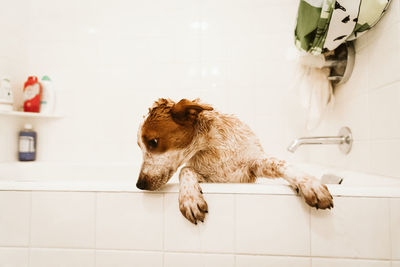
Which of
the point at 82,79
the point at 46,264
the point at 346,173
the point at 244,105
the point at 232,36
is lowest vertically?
the point at 46,264

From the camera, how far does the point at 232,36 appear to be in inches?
66.1

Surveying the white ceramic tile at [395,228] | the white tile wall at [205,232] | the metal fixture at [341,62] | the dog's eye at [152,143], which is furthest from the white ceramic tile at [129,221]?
the metal fixture at [341,62]

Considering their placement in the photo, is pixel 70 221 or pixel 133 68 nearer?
pixel 70 221

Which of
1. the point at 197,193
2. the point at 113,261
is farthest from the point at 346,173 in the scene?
the point at 113,261

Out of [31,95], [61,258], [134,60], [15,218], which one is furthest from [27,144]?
[61,258]

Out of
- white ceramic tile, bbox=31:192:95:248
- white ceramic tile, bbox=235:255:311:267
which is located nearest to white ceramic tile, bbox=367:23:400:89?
white ceramic tile, bbox=235:255:311:267

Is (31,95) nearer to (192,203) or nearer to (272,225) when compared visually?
(192,203)

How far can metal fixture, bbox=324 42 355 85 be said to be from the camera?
3.53 feet

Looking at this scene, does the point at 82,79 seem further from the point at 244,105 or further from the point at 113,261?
the point at 113,261

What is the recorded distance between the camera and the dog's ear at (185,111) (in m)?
0.70

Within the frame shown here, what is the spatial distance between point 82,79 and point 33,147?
621 mm

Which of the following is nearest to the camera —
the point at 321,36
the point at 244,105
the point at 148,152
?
the point at 148,152

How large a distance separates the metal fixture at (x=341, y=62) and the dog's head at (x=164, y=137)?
32.6 inches

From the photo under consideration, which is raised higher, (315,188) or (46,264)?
(315,188)
